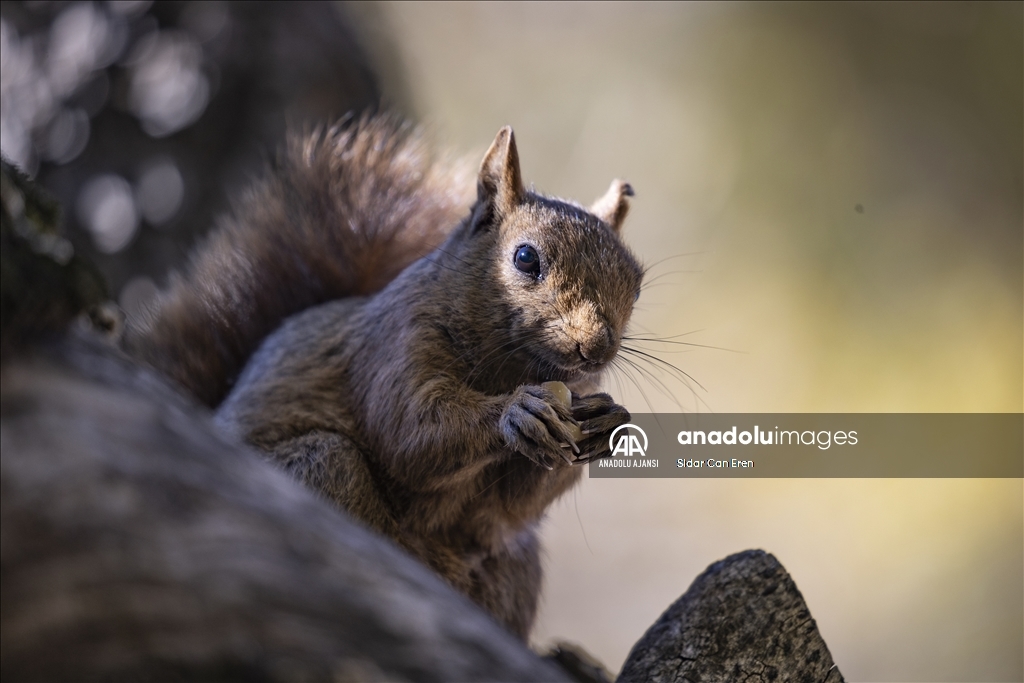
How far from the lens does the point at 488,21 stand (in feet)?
10.1

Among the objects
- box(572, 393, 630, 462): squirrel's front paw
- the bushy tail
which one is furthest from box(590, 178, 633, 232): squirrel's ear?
box(572, 393, 630, 462): squirrel's front paw

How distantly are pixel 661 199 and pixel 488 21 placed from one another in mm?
918

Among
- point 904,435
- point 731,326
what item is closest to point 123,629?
point 904,435

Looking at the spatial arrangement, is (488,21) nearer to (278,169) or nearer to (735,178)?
(735,178)

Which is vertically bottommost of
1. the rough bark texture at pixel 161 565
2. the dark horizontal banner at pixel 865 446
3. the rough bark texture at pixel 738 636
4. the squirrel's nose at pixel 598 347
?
the rough bark texture at pixel 161 565

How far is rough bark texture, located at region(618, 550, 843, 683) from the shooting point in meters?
1.00

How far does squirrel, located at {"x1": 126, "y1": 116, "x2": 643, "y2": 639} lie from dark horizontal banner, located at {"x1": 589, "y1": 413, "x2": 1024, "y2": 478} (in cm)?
102

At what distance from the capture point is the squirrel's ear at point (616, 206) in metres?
1.42

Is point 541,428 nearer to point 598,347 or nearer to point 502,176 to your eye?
point 598,347

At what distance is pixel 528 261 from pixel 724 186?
6.98ft

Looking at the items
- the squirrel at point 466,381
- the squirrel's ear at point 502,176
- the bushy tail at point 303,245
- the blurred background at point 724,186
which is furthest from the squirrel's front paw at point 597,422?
the blurred background at point 724,186

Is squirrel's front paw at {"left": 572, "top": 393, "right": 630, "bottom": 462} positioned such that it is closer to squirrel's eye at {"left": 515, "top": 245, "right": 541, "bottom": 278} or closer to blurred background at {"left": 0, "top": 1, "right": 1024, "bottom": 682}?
squirrel's eye at {"left": 515, "top": 245, "right": 541, "bottom": 278}

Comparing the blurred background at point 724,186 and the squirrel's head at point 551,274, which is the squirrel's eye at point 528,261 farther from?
the blurred background at point 724,186

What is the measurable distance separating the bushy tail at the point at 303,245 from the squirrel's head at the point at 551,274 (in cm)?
39
